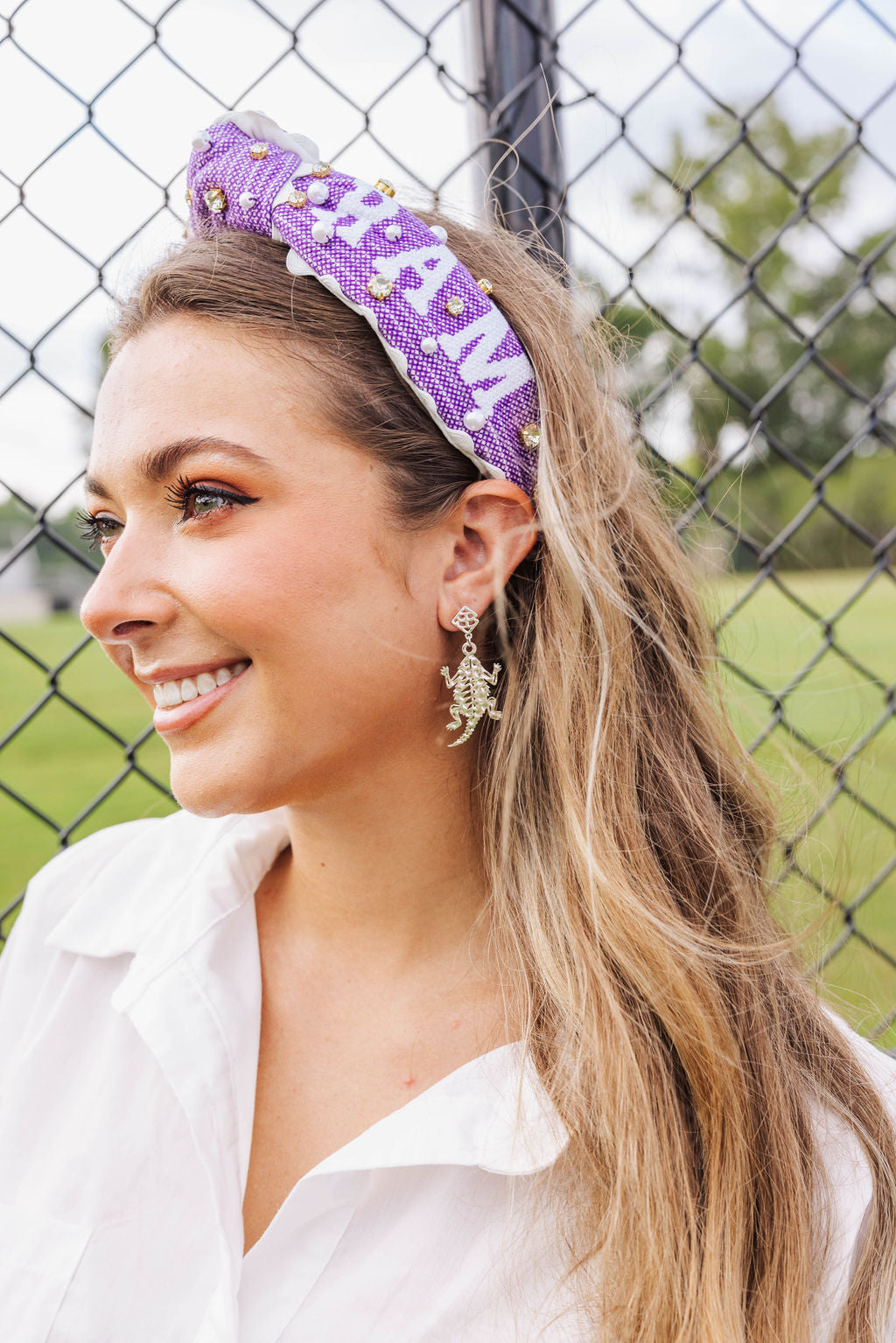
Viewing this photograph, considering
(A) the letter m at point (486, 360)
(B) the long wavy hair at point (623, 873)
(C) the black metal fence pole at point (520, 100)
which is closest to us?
(B) the long wavy hair at point (623, 873)

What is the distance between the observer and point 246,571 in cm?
121

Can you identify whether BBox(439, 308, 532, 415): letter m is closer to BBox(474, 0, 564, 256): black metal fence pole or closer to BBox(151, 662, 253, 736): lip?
BBox(474, 0, 564, 256): black metal fence pole

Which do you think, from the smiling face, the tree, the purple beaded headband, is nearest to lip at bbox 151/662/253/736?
the smiling face

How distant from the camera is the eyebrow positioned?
123 cm

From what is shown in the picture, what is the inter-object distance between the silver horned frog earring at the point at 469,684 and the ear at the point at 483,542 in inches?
0.7

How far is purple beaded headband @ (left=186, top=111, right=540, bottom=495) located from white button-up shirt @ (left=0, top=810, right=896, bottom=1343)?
2.60 ft

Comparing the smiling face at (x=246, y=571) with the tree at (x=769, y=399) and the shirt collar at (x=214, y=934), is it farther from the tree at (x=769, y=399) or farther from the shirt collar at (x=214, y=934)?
the tree at (x=769, y=399)

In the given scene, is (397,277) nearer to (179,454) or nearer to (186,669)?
(179,454)

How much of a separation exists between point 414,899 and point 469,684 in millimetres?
332

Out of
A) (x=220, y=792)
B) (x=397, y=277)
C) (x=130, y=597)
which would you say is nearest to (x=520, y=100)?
(x=397, y=277)

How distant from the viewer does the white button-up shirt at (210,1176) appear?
121 centimetres

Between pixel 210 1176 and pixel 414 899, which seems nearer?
pixel 210 1176

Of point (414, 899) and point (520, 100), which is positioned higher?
point (520, 100)

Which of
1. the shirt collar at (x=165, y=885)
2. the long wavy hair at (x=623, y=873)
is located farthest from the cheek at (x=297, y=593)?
the shirt collar at (x=165, y=885)
